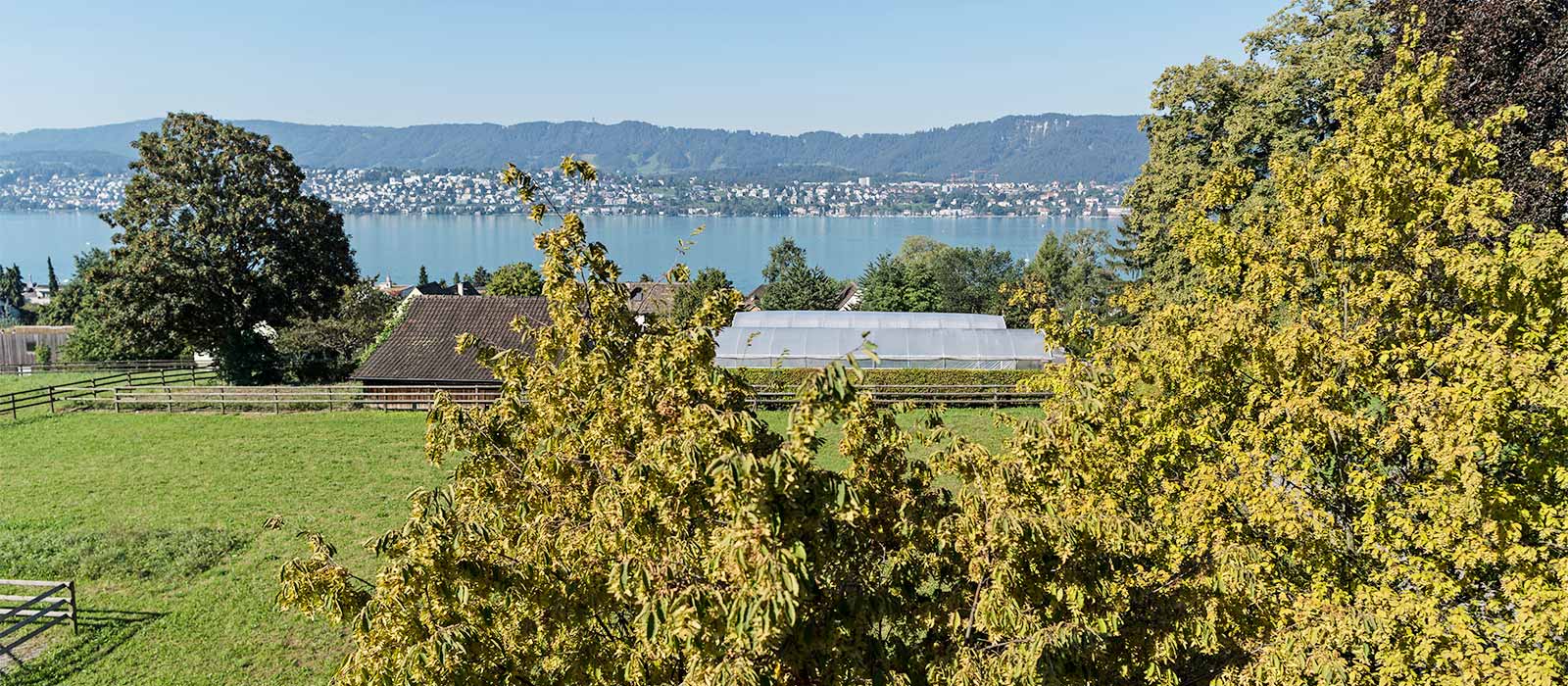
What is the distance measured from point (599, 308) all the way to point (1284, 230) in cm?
732

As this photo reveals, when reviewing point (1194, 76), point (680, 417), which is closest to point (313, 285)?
point (1194, 76)

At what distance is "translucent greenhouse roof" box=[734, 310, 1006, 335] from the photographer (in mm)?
37094

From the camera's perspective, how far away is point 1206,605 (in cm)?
650

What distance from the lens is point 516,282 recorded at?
57.9 m

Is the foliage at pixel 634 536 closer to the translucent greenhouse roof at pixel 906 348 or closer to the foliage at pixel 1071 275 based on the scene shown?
the translucent greenhouse roof at pixel 906 348

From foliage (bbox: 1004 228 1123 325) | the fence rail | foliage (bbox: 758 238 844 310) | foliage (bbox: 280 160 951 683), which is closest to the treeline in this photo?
foliage (bbox: 280 160 951 683)

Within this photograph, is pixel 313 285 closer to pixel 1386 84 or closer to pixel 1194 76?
pixel 1194 76

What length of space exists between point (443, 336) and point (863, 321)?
661 inches

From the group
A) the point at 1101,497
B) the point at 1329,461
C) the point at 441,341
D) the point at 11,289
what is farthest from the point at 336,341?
the point at 11,289

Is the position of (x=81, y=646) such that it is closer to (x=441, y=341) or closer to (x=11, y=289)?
(x=441, y=341)

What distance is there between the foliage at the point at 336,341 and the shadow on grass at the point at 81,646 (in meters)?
24.3

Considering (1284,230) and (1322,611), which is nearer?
(1322,611)

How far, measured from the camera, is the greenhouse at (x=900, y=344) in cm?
3228

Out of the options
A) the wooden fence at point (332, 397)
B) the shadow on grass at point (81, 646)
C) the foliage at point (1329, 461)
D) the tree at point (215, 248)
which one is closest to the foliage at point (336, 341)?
the tree at point (215, 248)
